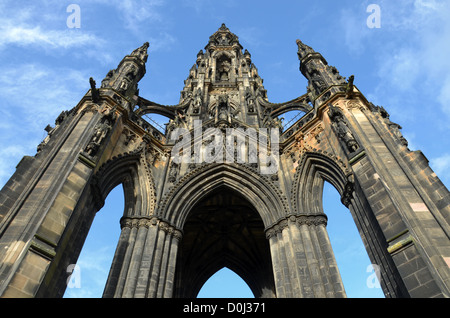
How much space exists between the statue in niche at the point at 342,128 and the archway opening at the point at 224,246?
6371 millimetres

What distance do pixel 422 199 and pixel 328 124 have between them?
4835 millimetres

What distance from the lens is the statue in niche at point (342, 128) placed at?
408 inches

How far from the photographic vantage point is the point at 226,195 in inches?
624

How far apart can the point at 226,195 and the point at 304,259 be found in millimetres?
6272

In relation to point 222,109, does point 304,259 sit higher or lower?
lower

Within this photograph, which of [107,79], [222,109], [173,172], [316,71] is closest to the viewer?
[173,172]

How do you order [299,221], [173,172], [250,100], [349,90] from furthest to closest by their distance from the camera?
[250,100]
[173,172]
[349,90]
[299,221]

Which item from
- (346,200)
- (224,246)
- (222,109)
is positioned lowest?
(346,200)

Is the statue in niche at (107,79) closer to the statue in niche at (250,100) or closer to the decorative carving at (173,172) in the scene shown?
the decorative carving at (173,172)

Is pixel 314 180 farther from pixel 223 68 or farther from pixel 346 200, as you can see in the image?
pixel 223 68

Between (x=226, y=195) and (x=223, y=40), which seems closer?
(x=226, y=195)

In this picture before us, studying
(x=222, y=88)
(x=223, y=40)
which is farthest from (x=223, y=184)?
(x=223, y=40)

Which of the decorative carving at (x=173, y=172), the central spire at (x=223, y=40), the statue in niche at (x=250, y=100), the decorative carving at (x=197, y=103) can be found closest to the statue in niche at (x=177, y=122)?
the decorative carving at (x=197, y=103)

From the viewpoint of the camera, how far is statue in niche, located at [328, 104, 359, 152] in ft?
34.0
